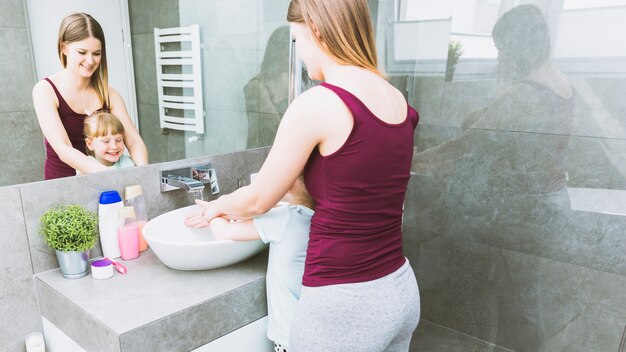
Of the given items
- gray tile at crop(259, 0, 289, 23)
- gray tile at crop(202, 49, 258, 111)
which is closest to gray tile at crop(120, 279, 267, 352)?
gray tile at crop(202, 49, 258, 111)

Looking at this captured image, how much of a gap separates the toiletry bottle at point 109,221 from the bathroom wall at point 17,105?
0.19 m

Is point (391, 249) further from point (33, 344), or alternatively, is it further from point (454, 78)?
point (454, 78)

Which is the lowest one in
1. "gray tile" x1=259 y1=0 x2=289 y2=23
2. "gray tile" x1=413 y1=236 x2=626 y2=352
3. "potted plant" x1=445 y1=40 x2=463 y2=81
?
"gray tile" x1=413 y1=236 x2=626 y2=352

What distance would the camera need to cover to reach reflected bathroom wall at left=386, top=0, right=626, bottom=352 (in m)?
1.79

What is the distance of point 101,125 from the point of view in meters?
1.44

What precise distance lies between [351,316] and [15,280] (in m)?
0.97

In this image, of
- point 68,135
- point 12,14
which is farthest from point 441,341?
point 12,14

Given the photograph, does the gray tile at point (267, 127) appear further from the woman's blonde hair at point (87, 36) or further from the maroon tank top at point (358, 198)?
the maroon tank top at point (358, 198)

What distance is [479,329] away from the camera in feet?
7.35

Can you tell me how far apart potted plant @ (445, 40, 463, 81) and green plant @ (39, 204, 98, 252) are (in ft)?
5.44

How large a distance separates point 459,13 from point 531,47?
37 cm

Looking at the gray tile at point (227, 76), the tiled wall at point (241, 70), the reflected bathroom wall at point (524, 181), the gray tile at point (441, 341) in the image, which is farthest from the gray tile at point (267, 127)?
the gray tile at point (441, 341)

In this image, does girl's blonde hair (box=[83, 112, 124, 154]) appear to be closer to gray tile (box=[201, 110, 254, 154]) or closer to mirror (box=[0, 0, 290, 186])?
mirror (box=[0, 0, 290, 186])

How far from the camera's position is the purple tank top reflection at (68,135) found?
133 centimetres
